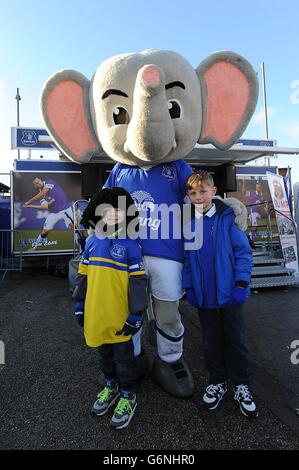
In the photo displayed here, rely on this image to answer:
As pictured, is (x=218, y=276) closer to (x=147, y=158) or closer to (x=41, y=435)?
(x=147, y=158)

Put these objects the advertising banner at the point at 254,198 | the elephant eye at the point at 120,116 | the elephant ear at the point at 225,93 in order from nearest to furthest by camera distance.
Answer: the elephant eye at the point at 120,116 → the elephant ear at the point at 225,93 → the advertising banner at the point at 254,198

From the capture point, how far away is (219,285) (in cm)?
208

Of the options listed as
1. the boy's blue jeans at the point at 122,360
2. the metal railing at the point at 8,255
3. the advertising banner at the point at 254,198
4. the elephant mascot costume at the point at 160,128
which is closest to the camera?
the boy's blue jeans at the point at 122,360

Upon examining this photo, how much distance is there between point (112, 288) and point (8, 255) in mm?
7154

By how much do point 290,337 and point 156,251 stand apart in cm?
205

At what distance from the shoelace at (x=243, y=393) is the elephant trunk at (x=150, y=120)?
5.13 feet

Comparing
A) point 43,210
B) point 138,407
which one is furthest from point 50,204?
point 138,407

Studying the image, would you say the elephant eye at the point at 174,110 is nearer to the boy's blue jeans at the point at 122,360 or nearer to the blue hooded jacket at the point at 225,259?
the blue hooded jacket at the point at 225,259

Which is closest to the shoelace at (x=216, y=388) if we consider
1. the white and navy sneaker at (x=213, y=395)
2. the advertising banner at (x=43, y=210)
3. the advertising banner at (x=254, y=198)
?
the white and navy sneaker at (x=213, y=395)

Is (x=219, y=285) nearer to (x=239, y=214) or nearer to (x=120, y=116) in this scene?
(x=239, y=214)

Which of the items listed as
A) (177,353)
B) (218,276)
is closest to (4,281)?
(177,353)

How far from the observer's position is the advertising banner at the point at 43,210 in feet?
22.9
